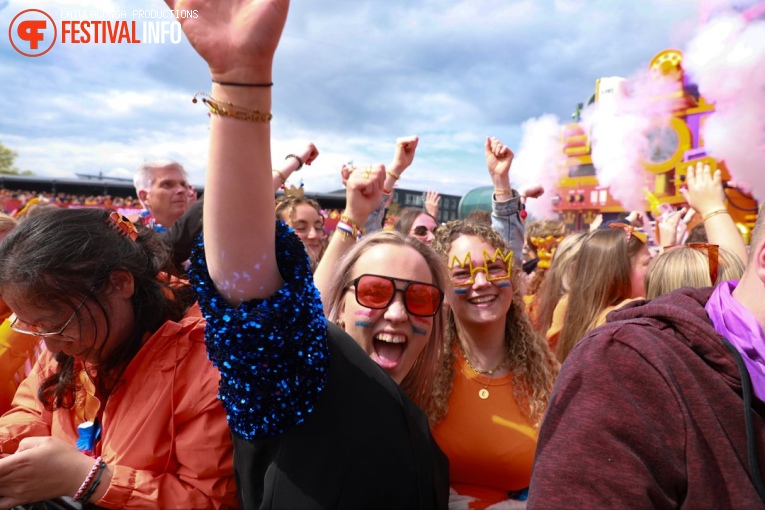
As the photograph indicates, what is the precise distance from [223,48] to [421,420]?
2.98 ft

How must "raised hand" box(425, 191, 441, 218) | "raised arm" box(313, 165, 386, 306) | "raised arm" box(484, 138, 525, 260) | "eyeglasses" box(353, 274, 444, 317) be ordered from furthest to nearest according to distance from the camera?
"raised hand" box(425, 191, 441, 218) < "raised arm" box(484, 138, 525, 260) < "raised arm" box(313, 165, 386, 306) < "eyeglasses" box(353, 274, 444, 317)

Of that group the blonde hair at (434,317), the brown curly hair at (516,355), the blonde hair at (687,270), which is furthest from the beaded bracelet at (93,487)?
the blonde hair at (687,270)

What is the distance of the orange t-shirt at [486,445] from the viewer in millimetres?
1896

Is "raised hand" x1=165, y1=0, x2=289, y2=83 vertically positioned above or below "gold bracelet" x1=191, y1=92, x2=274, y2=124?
above

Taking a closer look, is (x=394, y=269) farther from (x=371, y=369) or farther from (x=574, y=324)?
(x=574, y=324)

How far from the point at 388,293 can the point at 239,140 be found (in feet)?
3.13

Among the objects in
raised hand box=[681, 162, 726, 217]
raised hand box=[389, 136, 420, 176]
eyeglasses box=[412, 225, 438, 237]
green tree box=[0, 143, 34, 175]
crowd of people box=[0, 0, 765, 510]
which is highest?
green tree box=[0, 143, 34, 175]

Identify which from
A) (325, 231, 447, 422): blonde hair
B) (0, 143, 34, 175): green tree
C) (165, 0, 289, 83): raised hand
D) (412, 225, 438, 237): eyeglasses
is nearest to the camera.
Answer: (165, 0, 289, 83): raised hand

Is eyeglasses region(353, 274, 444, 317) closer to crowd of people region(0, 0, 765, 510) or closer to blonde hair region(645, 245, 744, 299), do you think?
crowd of people region(0, 0, 765, 510)

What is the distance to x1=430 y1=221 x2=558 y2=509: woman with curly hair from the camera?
1.91m

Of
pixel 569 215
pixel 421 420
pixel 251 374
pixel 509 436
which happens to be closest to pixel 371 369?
pixel 421 420

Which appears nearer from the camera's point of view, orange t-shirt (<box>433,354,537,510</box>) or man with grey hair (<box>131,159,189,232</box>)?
orange t-shirt (<box>433,354,537,510</box>)

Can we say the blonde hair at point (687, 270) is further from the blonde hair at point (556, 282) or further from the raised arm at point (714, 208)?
the blonde hair at point (556, 282)

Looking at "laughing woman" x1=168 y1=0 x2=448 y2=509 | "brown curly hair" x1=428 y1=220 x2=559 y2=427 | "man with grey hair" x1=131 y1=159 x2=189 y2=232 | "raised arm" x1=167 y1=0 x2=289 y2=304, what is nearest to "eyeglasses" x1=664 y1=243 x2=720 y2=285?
"brown curly hair" x1=428 y1=220 x2=559 y2=427
